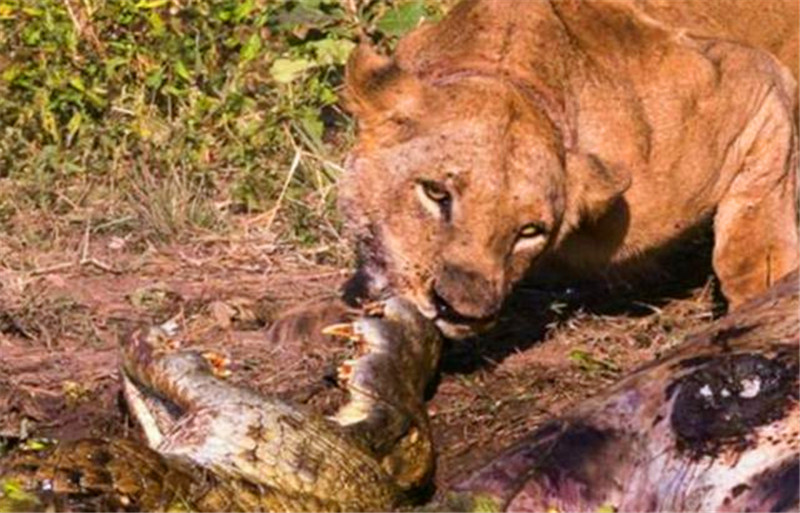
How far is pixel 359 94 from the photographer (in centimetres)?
675

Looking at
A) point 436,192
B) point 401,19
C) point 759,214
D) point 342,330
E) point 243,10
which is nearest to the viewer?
point 342,330

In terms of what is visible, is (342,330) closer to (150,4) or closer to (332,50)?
(332,50)

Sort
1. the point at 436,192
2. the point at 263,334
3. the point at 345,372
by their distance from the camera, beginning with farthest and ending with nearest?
the point at 263,334
the point at 436,192
the point at 345,372

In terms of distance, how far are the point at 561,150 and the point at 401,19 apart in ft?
7.23

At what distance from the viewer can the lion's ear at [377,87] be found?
666 centimetres

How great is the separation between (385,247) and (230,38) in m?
2.57

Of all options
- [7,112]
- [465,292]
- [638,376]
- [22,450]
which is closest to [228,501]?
[22,450]

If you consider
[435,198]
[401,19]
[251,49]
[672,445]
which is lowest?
[251,49]

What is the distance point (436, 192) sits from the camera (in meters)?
6.44

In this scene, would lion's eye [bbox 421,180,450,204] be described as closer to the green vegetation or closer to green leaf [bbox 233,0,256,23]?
the green vegetation

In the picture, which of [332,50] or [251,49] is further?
[332,50]

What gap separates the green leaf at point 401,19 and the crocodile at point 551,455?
10.3 ft

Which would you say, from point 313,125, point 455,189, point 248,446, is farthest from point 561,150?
point 313,125

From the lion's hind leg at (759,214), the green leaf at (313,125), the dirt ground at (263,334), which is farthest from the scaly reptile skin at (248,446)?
the green leaf at (313,125)
